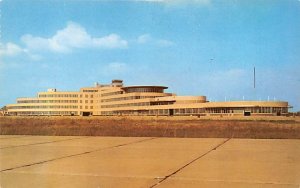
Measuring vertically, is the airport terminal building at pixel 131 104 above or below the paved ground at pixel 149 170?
above

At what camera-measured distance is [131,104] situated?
13475cm

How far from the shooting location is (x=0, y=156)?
1036 centimetres

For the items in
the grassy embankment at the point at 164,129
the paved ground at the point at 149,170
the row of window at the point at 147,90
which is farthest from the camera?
the row of window at the point at 147,90

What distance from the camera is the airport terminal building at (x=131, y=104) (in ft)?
363

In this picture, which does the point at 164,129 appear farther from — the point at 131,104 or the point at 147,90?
the point at 147,90

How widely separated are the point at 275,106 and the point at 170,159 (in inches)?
4239

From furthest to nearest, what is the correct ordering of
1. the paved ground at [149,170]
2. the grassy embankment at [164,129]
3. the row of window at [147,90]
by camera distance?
A: the row of window at [147,90] → the grassy embankment at [164,129] → the paved ground at [149,170]

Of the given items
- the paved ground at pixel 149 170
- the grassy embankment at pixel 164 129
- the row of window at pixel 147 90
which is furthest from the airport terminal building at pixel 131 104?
the paved ground at pixel 149 170

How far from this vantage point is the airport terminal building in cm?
11056

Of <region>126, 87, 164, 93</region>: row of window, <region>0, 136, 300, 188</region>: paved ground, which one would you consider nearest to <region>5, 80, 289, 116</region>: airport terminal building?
<region>126, 87, 164, 93</region>: row of window

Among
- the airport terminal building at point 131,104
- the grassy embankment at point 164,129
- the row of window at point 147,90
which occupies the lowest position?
the grassy embankment at point 164,129

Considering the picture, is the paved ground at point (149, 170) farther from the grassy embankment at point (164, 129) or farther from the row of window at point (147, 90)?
the row of window at point (147, 90)

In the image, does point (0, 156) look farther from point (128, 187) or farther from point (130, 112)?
point (130, 112)

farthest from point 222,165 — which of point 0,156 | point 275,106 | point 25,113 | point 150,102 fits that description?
point 25,113
